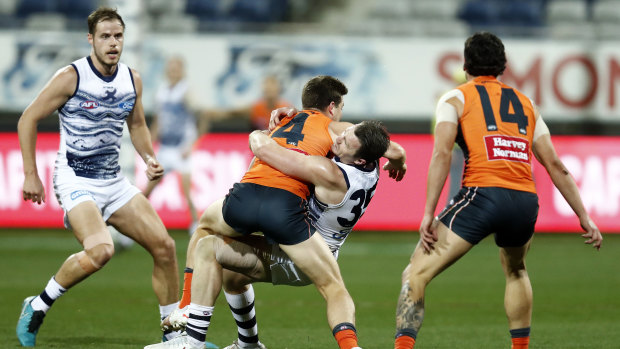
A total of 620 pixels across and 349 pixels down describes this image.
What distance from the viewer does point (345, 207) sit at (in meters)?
5.61

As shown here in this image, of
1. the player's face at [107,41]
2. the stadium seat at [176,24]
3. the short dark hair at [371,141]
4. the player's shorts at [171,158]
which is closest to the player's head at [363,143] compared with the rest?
the short dark hair at [371,141]

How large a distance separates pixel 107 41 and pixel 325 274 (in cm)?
240

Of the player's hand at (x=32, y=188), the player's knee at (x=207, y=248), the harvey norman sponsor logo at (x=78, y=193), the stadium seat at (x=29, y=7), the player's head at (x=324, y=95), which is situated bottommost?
the player's knee at (x=207, y=248)

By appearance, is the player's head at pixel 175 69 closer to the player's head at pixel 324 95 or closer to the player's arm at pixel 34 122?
the player's arm at pixel 34 122

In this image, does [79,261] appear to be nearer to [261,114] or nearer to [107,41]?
[107,41]

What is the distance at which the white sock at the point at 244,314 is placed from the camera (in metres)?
5.99

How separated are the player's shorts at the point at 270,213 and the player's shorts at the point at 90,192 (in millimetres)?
1399

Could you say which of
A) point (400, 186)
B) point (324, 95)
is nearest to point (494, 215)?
point (324, 95)

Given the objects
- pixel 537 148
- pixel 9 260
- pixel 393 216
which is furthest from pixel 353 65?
pixel 537 148

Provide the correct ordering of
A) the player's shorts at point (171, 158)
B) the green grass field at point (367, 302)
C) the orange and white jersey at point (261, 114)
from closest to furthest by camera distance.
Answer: the green grass field at point (367, 302) → the orange and white jersey at point (261, 114) → the player's shorts at point (171, 158)

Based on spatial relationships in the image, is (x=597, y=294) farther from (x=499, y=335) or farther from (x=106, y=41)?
(x=106, y=41)

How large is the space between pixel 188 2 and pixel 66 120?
12.6 metres

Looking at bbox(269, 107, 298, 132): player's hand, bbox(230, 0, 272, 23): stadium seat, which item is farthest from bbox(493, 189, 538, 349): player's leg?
bbox(230, 0, 272, 23): stadium seat

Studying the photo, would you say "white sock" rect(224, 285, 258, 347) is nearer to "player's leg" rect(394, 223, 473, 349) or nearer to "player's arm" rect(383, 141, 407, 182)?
"player's leg" rect(394, 223, 473, 349)
